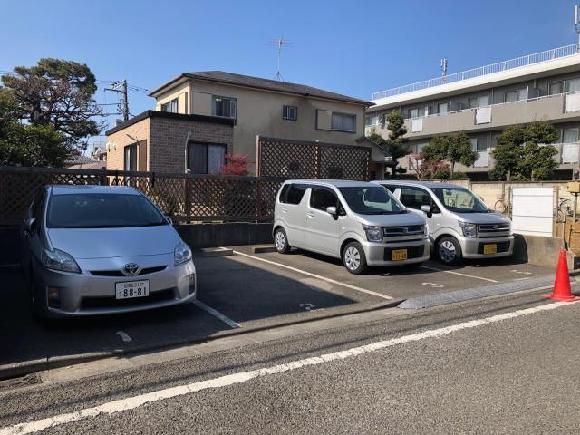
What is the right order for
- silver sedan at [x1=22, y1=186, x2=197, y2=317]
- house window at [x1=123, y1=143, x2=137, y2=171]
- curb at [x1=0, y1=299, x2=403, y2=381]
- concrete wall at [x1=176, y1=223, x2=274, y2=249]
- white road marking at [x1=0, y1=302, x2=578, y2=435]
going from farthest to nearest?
house window at [x1=123, y1=143, x2=137, y2=171] < concrete wall at [x1=176, y1=223, x2=274, y2=249] < silver sedan at [x1=22, y1=186, x2=197, y2=317] < curb at [x1=0, y1=299, x2=403, y2=381] < white road marking at [x1=0, y1=302, x2=578, y2=435]

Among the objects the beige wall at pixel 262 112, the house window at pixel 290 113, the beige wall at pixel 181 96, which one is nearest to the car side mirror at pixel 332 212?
the beige wall at pixel 262 112

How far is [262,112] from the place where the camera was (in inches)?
924

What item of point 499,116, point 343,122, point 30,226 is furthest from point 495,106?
point 30,226

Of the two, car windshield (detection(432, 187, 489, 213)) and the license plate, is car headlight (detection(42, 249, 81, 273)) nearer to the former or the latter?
the license plate

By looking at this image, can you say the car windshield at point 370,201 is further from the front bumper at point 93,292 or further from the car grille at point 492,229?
the front bumper at point 93,292

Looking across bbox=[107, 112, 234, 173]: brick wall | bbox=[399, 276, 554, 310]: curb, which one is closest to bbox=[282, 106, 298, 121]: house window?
bbox=[107, 112, 234, 173]: brick wall

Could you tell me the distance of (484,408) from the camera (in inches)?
141

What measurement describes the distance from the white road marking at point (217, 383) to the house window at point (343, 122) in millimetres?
20852

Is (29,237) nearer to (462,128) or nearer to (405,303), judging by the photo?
(405,303)

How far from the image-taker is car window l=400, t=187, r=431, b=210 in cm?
1065

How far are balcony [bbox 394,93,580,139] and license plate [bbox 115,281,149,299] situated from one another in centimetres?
2748

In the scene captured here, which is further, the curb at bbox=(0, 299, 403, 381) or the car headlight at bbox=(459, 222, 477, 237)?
the car headlight at bbox=(459, 222, 477, 237)

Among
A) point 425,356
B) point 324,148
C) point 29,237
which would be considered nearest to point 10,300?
point 29,237

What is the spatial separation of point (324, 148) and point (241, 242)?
142 inches
